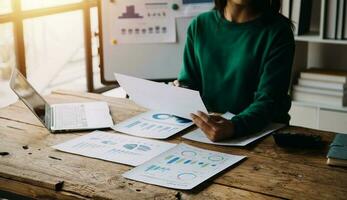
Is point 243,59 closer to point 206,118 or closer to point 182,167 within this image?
point 206,118

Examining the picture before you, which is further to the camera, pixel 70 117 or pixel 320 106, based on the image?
pixel 320 106

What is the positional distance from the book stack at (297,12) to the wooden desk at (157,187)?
1401 millimetres

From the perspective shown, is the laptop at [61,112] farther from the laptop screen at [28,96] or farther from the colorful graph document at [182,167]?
the colorful graph document at [182,167]

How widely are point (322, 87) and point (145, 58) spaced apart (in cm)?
98

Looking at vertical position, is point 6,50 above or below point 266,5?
below

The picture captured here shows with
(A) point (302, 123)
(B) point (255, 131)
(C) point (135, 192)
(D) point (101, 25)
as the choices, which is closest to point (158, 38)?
(D) point (101, 25)

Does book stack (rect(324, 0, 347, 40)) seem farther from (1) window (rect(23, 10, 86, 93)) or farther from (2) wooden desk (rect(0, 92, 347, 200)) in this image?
(1) window (rect(23, 10, 86, 93))

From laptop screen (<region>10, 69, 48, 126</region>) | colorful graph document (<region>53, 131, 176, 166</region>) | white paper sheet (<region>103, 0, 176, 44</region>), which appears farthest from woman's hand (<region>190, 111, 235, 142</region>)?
white paper sheet (<region>103, 0, 176, 44</region>)

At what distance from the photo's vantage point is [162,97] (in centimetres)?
181

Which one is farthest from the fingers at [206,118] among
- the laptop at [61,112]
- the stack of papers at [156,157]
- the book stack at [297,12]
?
the book stack at [297,12]

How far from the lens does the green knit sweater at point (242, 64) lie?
184 centimetres

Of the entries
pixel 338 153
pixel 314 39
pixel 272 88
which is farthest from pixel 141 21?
pixel 338 153

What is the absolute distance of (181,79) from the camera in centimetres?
214

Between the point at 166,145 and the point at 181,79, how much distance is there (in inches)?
22.7
